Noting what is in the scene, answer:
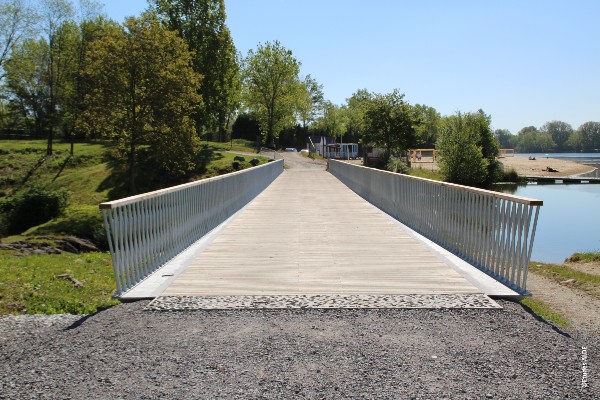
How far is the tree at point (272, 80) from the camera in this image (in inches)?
2606

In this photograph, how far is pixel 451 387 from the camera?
138 inches

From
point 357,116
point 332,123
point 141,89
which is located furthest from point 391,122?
point 332,123

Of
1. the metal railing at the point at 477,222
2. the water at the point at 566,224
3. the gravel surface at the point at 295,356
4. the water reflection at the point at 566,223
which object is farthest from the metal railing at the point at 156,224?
the water reflection at the point at 566,223

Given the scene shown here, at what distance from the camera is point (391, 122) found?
47000 mm

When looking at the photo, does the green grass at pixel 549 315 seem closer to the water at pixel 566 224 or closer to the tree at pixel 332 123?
the water at pixel 566 224

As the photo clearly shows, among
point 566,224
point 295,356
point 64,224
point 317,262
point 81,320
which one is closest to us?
point 295,356

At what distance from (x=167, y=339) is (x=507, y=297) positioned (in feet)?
11.8

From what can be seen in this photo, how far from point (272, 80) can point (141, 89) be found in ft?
120

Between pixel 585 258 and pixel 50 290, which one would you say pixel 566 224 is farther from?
pixel 50 290

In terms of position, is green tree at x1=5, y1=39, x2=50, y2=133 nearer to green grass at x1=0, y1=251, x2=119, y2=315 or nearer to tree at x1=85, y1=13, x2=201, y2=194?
tree at x1=85, y1=13, x2=201, y2=194

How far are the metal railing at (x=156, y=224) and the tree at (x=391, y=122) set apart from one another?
3649 centimetres

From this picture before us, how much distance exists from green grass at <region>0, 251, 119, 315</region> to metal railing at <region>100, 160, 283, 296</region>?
20.4 inches

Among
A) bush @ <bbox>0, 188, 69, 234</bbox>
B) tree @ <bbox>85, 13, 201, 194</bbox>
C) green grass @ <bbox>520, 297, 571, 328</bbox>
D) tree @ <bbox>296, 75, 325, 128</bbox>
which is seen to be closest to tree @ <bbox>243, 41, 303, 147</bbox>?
tree @ <bbox>296, 75, 325, 128</bbox>

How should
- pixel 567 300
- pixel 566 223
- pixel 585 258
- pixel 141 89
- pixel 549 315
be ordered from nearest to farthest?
pixel 549 315
pixel 567 300
pixel 585 258
pixel 566 223
pixel 141 89
